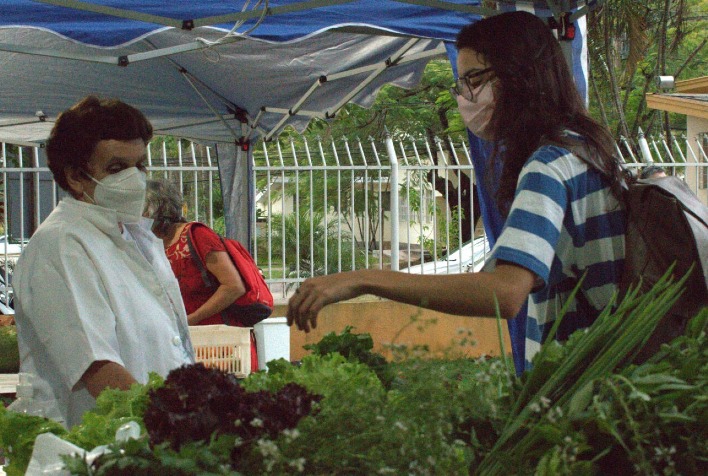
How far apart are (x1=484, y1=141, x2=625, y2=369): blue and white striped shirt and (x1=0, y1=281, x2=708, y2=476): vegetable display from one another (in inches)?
11.8

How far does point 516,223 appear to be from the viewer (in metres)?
1.56

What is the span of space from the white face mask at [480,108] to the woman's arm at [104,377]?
3.29ft

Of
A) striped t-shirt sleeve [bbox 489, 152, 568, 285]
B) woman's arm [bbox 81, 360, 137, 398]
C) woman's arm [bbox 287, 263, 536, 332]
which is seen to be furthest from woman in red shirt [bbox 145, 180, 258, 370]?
woman's arm [bbox 287, 263, 536, 332]

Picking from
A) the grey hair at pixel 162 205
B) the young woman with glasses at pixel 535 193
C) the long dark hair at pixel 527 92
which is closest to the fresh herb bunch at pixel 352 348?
the young woman with glasses at pixel 535 193

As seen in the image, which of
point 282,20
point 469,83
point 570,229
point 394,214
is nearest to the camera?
point 570,229

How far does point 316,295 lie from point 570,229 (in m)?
0.59

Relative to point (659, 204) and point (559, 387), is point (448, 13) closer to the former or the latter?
point (659, 204)

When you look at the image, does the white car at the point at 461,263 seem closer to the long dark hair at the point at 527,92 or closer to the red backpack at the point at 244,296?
the red backpack at the point at 244,296

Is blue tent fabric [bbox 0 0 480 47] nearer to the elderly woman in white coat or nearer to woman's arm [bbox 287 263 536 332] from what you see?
the elderly woman in white coat

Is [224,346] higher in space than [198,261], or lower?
lower

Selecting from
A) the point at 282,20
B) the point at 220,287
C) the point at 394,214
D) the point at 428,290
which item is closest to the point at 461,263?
the point at 394,214

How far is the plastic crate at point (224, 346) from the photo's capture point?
4348mm

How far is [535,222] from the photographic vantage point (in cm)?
156

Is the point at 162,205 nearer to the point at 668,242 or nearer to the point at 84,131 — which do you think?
the point at 84,131
